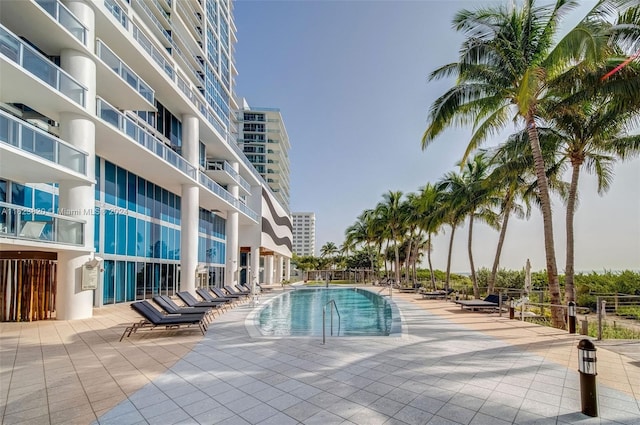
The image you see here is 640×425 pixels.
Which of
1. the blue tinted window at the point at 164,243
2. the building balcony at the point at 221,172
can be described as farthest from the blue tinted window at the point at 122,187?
the building balcony at the point at 221,172

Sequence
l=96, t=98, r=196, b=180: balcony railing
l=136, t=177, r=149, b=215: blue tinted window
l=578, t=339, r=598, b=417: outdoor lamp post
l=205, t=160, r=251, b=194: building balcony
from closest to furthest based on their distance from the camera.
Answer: l=578, t=339, r=598, b=417: outdoor lamp post, l=96, t=98, r=196, b=180: balcony railing, l=136, t=177, r=149, b=215: blue tinted window, l=205, t=160, r=251, b=194: building balcony

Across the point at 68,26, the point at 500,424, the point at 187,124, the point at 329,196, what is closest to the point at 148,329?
the point at 500,424

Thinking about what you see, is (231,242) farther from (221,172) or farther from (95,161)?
(95,161)

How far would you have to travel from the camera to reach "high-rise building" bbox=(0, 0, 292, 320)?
10.2 metres

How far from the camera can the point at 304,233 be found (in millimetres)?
145500

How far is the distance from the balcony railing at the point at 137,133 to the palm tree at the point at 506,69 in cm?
1142

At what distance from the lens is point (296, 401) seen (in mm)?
4512

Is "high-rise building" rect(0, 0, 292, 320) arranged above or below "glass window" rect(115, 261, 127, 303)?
above

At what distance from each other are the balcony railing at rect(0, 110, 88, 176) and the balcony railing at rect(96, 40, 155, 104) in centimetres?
412

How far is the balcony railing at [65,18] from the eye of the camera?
35.7ft

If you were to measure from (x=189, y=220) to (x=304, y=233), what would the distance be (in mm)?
126728

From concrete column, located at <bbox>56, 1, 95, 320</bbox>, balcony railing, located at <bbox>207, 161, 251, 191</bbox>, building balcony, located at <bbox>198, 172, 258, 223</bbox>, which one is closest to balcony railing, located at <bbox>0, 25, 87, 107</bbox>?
concrete column, located at <bbox>56, 1, 95, 320</bbox>

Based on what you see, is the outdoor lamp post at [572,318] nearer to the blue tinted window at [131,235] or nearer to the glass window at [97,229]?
the glass window at [97,229]

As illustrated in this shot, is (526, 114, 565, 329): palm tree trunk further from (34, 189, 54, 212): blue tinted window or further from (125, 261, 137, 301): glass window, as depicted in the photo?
(125, 261, 137, 301): glass window
